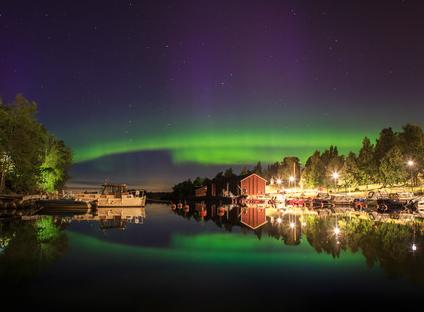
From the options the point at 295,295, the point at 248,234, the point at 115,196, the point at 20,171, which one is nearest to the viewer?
the point at 295,295

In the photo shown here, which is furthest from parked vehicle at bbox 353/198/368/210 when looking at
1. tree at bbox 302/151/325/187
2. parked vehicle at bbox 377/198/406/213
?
tree at bbox 302/151/325/187

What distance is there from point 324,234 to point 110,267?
19387 millimetres

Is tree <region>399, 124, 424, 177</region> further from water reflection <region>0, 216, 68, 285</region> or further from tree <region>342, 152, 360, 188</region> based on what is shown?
water reflection <region>0, 216, 68, 285</region>

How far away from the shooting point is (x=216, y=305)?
1314 centimetres

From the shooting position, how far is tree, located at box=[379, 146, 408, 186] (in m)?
102

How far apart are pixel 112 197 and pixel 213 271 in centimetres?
6828

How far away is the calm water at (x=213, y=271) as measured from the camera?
45.4 feet

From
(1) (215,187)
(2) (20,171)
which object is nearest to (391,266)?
(2) (20,171)

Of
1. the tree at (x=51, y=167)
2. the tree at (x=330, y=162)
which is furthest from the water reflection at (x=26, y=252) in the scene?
the tree at (x=330, y=162)

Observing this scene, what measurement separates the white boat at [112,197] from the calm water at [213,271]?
49722 mm

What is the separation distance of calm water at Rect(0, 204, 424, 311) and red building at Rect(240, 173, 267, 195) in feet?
355

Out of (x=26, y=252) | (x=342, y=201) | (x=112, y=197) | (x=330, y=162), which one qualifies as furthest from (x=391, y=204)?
(x=330, y=162)

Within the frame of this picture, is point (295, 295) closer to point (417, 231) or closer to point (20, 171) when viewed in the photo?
point (417, 231)

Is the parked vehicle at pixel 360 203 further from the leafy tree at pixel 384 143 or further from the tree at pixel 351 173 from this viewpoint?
the tree at pixel 351 173
